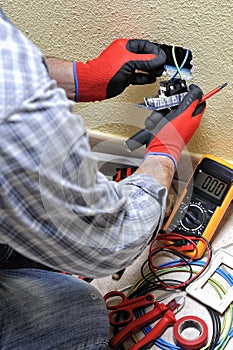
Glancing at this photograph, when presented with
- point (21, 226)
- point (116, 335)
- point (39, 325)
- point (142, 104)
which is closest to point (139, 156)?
point (142, 104)

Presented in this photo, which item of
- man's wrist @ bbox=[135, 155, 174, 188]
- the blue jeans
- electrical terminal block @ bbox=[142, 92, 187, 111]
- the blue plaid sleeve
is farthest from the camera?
electrical terminal block @ bbox=[142, 92, 187, 111]

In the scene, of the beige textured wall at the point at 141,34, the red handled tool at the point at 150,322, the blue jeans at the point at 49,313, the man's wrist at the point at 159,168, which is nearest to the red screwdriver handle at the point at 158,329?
the red handled tool at the point at 150,322

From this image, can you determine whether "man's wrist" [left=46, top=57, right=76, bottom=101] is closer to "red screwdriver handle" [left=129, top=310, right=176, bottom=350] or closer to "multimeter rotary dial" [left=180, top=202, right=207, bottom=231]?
A: "multimeter rotary dial" [left=180, top=202, right=207, bottom=231]

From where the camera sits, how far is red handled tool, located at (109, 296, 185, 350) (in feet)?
3.14

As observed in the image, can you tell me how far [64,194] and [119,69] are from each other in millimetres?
458

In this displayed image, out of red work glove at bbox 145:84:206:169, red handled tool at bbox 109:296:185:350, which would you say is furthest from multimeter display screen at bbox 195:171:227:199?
red handled tool at bbox 109:296:185:350

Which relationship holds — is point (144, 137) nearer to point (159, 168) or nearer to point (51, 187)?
point (159, 168)

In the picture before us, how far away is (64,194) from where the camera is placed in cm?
59

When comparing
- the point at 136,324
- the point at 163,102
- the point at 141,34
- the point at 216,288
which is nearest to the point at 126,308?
the point at 136,324

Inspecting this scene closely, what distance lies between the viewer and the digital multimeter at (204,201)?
1.09 meters

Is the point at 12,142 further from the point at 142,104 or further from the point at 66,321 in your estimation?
the point at 142,104

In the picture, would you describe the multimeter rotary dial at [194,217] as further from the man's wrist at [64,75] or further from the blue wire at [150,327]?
the man's wrist at [64,75]

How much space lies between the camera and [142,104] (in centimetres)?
105

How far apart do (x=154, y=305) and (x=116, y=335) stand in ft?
0.33
